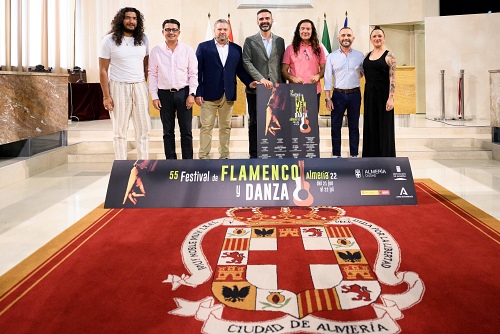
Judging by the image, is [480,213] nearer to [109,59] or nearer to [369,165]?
[369,165]

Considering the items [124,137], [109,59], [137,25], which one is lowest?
[124,137]

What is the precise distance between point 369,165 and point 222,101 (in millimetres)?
1718

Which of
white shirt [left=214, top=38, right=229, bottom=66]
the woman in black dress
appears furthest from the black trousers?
the woman in black dress

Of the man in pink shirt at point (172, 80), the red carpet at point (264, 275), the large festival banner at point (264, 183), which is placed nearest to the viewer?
the red carpet at point (264, 275)

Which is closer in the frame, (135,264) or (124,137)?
(135,264)

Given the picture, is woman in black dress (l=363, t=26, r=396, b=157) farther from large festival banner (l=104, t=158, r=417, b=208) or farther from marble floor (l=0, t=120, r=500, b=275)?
large festival banner (l=104, t=158, r=417, b=208)

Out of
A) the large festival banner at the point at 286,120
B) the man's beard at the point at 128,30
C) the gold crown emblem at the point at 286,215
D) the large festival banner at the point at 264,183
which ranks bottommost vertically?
the gold crown emblem at the point at 286,215

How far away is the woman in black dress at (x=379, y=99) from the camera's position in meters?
4.31

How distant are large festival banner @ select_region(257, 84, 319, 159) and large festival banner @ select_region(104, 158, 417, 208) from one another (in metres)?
0.75

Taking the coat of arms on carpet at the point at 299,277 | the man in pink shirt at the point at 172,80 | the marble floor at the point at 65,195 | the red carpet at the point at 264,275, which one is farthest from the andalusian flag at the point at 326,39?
the coat of arms on carpet at the point at 299,277

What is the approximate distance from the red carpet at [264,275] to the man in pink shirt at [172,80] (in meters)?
1.33

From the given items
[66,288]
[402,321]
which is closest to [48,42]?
[66,288]

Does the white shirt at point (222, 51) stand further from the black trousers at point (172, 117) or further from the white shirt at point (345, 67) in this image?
the white shirt at point (345, 67)

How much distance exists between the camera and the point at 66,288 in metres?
2.14
